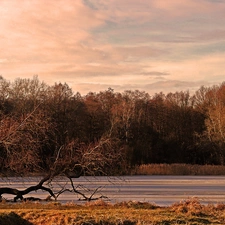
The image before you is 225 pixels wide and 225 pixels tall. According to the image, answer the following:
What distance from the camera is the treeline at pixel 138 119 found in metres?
36.0

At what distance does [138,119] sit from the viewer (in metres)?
41.7

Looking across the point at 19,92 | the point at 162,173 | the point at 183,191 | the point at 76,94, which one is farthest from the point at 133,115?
the point at 183,191

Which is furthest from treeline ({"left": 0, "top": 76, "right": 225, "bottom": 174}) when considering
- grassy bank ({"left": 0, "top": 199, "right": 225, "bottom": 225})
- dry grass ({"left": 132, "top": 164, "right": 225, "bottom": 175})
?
grassy bank ({"left": 0, "top": 199, "right": 225, "bottom": 225})

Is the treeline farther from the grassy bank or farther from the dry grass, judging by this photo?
the grassy bank

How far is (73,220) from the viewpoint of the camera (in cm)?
892

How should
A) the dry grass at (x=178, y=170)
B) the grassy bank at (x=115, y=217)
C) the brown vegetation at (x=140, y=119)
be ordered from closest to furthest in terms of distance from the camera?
1. the grassy bank at (x=115, y=217)
2. the dry grass at (x=178, y=170)
3. the brown vegetation at (x=140, y=119)

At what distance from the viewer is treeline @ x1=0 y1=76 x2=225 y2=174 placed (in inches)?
1419

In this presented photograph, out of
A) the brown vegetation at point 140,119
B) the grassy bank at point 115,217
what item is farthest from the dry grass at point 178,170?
the grassy bank at point 115,217

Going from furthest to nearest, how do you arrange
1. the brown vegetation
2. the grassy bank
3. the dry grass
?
the brown vegetation
the dry grass
the grassy bank

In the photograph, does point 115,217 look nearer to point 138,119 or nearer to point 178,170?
point 178,170

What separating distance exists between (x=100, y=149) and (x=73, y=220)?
277 inches

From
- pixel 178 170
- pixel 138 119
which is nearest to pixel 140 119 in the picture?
pixel 138 119

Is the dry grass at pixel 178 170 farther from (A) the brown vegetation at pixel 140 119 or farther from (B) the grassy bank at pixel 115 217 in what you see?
(B) the grassy bank at pixel 115 217

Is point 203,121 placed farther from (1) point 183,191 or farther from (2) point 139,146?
(1) point 183,191
